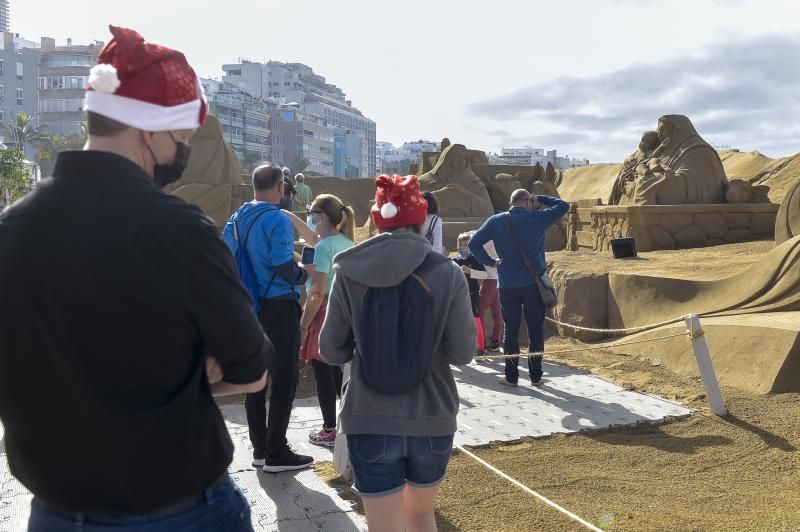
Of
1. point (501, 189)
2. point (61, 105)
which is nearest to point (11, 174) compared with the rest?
point (501, 189)

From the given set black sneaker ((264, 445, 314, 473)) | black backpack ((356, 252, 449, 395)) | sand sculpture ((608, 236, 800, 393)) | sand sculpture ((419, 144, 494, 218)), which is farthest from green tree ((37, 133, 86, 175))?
black backpack ((356, 252, 449, 395))

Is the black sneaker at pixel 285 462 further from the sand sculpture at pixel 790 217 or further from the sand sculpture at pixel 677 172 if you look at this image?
the sand sculpture at pixel 677 172

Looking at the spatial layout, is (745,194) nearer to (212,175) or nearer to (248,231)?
(248,231)

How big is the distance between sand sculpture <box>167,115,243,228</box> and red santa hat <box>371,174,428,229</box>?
1387 cm

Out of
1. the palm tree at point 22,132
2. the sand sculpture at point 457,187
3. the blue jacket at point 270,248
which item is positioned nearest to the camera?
the blue jacket at point 270,248

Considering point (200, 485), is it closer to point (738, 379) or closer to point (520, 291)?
point (520, 291)

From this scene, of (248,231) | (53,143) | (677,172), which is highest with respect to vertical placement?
(53,143)

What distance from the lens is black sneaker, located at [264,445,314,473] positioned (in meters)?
3.62

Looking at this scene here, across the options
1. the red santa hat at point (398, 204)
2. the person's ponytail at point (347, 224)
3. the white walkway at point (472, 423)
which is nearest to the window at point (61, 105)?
the white walkway at point (472, 423)

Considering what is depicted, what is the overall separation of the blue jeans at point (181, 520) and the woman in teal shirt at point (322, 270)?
7.72 feet

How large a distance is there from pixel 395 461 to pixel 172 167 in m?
1.16

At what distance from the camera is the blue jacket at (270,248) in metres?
3.33

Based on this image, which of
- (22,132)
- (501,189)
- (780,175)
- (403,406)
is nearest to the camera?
(403,406)

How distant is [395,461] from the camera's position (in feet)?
6.93
